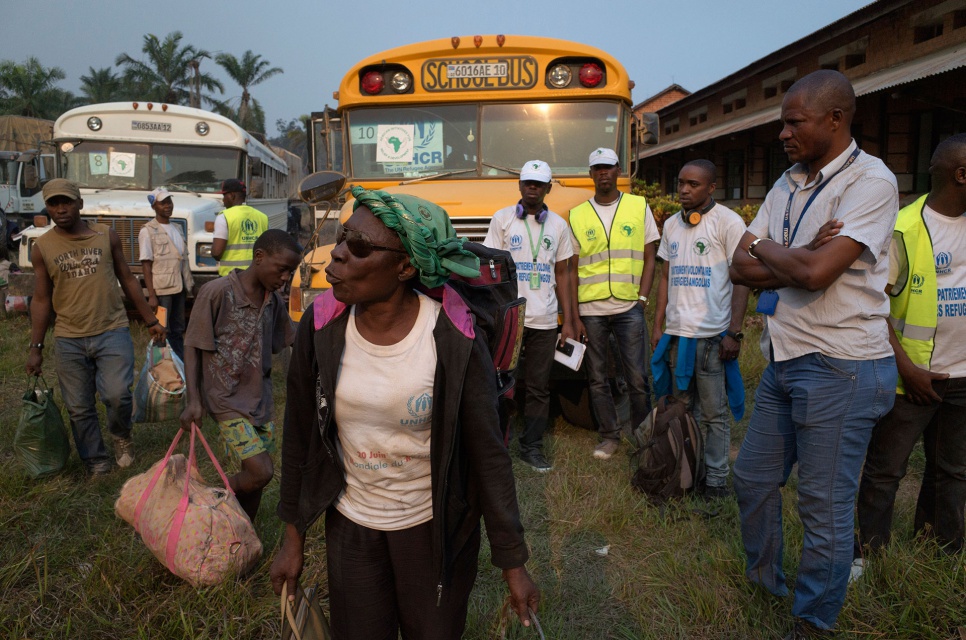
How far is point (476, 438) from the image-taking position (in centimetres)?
190

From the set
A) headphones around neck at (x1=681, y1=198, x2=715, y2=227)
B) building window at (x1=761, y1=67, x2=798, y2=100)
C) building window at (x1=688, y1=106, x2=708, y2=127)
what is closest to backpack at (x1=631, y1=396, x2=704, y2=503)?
headphones around neck at (x1=681, y1=198, x2=715, y2=227)

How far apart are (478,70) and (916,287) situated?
3.88 meters

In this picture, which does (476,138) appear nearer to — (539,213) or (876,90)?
(539,213)

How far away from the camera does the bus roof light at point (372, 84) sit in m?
5.88

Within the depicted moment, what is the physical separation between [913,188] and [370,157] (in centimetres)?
1259

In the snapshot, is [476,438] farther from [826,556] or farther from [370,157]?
[370,157]

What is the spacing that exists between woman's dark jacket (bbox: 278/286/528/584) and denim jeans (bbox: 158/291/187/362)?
563 centimetres

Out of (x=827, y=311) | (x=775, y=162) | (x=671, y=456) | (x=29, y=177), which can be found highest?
(x=775, y=162)

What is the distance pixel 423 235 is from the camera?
180 centimetres

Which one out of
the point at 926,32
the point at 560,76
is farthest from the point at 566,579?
the point at 926,32

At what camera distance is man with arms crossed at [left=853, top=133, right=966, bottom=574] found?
118 inches

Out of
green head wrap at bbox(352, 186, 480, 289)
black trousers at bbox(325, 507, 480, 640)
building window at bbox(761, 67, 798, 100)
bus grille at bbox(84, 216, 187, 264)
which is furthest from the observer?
building window at bbox(761, 67, 798, 100)

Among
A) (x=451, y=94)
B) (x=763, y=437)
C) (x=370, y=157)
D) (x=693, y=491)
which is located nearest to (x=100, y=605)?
(x=763, y=437)

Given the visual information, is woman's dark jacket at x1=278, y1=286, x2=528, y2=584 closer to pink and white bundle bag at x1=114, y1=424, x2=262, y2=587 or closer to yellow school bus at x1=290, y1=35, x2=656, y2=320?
pink and white bundle bag at x1=114, y1=424, x2=262, y2=587
